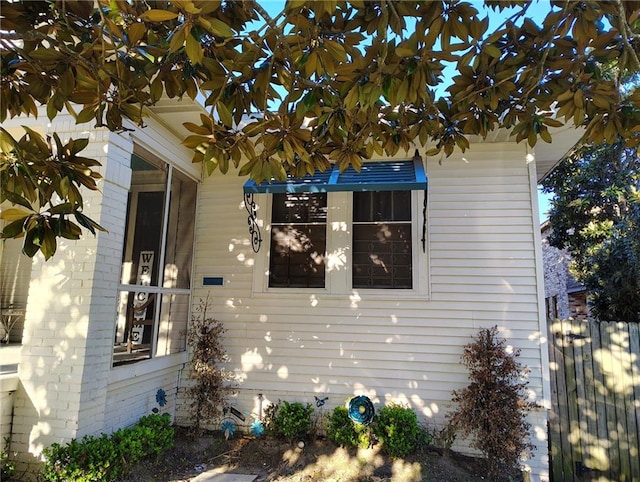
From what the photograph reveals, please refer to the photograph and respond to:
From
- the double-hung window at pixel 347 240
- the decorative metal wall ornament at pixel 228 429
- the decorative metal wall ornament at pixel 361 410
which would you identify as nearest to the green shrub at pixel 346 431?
the decorative metal wall ornament at pixel 361 410

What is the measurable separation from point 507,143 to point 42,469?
5515 millimetres

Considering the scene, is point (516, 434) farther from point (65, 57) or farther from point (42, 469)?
point (65, 57)

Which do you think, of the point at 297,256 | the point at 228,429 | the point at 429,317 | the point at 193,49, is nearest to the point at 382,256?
the point at 429,317

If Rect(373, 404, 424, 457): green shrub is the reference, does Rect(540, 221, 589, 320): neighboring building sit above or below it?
above

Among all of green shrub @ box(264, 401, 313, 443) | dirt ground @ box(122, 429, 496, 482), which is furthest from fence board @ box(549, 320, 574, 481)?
green shrub @ box(264, 401, 313, 443)

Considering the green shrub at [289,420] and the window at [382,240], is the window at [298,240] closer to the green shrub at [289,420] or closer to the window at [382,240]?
the window at [382,240]

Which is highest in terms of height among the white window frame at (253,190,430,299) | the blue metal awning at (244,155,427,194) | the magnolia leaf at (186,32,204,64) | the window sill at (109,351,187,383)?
the blue metal awning at (244,155,427,194)

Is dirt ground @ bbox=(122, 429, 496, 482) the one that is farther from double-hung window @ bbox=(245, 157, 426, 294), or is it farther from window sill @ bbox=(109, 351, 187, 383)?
double-hung window @ bbox=(245, 157, 426, 294)

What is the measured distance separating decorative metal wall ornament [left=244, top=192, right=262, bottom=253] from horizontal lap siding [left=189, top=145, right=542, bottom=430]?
0.49m

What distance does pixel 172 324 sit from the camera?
4.74 m

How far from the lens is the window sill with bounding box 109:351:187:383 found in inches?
145

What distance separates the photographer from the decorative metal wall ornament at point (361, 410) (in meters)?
4.06

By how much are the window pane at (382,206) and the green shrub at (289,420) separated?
2308 millimetres

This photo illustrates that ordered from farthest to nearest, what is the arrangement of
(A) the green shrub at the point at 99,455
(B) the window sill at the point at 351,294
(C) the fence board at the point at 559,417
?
(B) the window sill at the point at 351,294, (C) the fence board at the point at 559,417, (A) the green shrub at the point at 99,455
